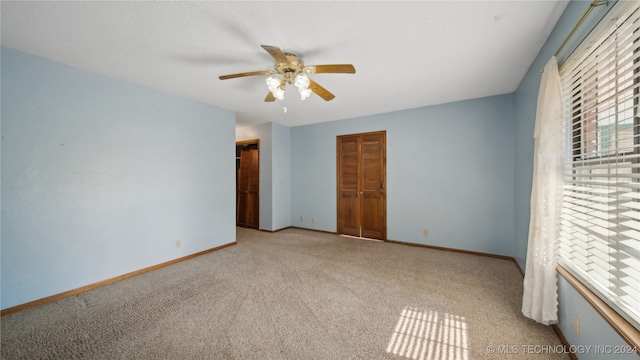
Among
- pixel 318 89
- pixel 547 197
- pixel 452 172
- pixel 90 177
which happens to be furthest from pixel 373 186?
pixel 90 177

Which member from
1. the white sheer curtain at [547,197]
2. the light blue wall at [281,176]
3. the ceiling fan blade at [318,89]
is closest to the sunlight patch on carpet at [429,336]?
the white sheer curtain at [547,197]

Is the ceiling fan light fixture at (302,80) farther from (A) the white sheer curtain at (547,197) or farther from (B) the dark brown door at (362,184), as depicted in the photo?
(B) the dark brown door at (362,184)

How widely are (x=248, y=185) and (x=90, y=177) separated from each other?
9.87 feet

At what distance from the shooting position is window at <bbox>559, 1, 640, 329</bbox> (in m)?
1.05

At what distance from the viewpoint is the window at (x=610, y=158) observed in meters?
1.05

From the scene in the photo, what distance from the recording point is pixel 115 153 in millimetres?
2684

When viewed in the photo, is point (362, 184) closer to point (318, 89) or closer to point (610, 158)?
point (318, 89)

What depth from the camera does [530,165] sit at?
2.40 m

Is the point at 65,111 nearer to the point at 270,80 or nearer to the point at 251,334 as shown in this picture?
the point at 270,80

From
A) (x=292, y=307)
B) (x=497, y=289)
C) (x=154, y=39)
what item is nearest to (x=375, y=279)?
(x=292, y=307)

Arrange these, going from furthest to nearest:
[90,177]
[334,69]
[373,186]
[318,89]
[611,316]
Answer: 1. [373,186]
2. [90,177]
3. [318,89]
4. [334,69]
5. [611,316]

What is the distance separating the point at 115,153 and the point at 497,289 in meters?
4.55

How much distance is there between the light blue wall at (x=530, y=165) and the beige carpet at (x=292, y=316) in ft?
1.00

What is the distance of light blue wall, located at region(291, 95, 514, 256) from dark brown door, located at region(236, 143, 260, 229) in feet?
6.87
